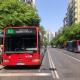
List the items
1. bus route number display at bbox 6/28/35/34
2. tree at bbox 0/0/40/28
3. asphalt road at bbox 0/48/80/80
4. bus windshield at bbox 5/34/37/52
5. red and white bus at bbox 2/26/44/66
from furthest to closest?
1. tree at bbox 0/0/40/28
2. bus route number display at bbox 6/28/35/34
3. bus windshield at bbox 5/34/37/52
4. red and white bus at bbox 2/26/44/66
5. asphalt road at bbox 0/48/80/80

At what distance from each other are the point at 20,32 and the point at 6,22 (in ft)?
44.9

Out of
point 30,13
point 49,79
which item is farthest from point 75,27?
point 49,79

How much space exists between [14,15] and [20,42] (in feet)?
58.6

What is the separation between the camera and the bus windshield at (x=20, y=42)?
2542cm

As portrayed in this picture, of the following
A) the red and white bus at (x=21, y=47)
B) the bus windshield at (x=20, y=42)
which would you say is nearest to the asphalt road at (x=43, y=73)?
the red and white bus at (x=21, y=47)

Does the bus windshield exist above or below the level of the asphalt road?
above

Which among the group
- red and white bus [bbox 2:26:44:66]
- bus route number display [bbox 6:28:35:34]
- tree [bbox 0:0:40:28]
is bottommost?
red and white bus [bbox 2:26:44:66]

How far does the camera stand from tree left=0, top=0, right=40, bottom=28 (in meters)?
39.9

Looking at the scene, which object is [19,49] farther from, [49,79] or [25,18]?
[25,18]

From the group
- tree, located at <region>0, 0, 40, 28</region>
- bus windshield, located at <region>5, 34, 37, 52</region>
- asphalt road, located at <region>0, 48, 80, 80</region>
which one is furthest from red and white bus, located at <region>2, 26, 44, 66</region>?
tree, located at <region>0, 0, 40, 28</region>

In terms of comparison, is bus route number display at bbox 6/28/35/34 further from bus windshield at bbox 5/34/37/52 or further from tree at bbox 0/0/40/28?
tree at bbox 0/0/40/28

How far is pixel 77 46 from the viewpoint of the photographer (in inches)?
3219

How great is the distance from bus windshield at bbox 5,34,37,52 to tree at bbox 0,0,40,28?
10399mm

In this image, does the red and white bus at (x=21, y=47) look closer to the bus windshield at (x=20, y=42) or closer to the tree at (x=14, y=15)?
the bus windshield at (x=20, y=42)
